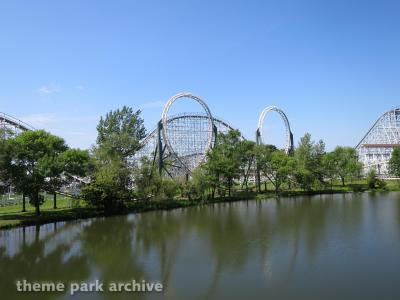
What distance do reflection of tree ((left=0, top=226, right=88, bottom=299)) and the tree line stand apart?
8557mm

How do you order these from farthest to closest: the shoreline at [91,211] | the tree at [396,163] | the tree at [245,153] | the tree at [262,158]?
A: the tree at [396,163] < the tree at [262,158] < the tree at [245,153] < the shoreline at [91,211]

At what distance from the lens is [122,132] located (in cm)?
3528

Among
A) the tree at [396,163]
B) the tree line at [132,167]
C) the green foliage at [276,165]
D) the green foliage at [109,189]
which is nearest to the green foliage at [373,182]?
the tree line at [132,167]

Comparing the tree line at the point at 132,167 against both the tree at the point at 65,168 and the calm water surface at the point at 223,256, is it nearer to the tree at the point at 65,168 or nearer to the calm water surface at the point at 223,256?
the tree at the point at 65,168

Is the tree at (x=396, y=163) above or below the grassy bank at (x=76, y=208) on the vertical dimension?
above

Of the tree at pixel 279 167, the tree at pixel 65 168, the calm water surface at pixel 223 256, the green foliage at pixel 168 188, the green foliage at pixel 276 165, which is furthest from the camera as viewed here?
the green foliage at pixel 276 165

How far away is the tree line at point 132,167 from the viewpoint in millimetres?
24688

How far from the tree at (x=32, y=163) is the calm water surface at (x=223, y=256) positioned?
3073 mm

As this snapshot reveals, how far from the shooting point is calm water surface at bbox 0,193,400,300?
10.9 metres

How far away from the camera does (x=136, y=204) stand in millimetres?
30672

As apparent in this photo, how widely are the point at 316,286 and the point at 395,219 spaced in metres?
13.7

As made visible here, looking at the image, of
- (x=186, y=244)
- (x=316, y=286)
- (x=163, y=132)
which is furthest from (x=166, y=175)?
(x=316, y=286)

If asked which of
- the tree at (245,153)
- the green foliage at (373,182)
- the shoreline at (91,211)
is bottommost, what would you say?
the shoreline at (91,211)

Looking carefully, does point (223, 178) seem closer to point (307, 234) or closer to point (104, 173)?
point (104, 173)
